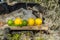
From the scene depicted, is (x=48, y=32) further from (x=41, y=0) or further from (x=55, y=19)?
(x=41, y=0)

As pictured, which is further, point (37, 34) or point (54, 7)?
point (54, 7)

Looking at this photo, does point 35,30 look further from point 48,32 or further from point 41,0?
point 41,0

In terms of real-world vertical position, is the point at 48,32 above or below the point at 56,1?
below

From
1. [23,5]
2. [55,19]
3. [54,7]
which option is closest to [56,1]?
[54,7]

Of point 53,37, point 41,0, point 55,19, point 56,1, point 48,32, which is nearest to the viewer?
point 53,37

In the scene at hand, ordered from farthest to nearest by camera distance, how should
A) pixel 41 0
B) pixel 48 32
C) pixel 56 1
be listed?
pixel 41 0 → pixel 56 1 → pixel 48 32

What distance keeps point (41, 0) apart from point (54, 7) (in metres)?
0.82

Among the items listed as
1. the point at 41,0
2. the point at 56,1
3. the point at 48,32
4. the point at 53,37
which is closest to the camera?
the point at 53,37

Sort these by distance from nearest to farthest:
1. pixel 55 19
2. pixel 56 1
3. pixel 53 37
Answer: pixel 53 37
pixel 55 19
pixel 56 1

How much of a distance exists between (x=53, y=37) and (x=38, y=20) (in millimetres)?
555

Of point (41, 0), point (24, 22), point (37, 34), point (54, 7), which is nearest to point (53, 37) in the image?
point (37, 34)

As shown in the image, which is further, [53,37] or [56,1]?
[56,1]

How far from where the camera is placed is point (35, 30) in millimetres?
5070

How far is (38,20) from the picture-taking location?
5.06m
